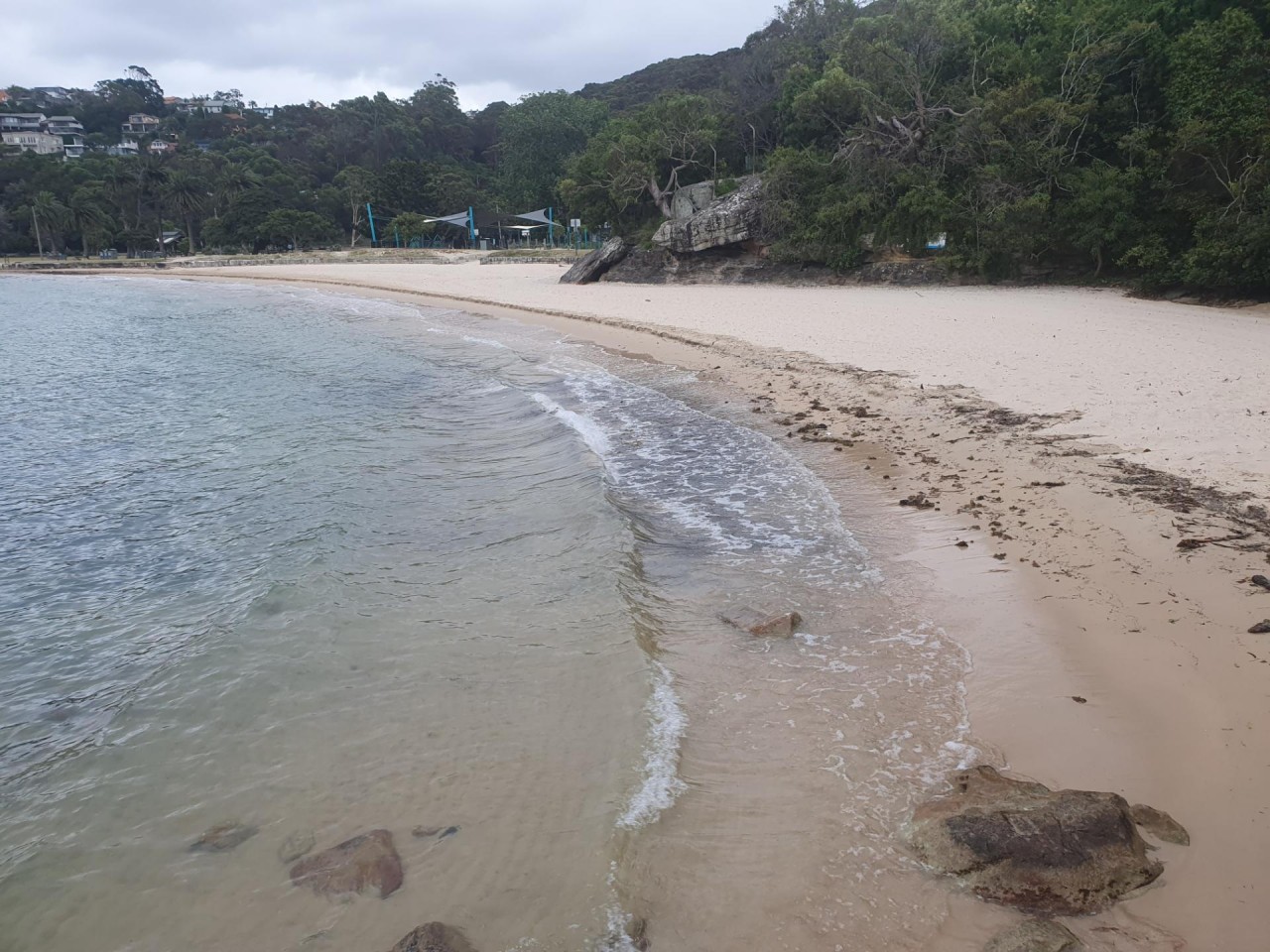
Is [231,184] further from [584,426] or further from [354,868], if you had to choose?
[354,868]

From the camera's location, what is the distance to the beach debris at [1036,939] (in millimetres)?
2508

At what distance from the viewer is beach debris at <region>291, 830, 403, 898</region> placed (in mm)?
3129

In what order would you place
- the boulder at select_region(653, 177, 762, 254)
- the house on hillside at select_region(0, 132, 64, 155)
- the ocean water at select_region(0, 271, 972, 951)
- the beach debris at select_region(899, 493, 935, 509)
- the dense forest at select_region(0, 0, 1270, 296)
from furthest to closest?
1. the house on hillside at select_region(0, 132, 64, 155)
2. the boulder at select_region(653, 177, 762, 254)
3. the dense forest at select_region(0, 0, 1270, 296)
4. the beach debris at select_region(899, 493, 935, 509)
5. the ocean water at select_region(0, 271, 972, 951)

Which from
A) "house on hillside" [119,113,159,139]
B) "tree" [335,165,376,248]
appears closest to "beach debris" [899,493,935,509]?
"tree" [335,165,376,248]

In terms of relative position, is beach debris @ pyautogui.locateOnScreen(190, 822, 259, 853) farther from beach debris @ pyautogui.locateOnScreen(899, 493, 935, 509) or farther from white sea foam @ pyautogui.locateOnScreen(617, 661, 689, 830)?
beach debris @ pyautogui.locateOnScreen(899, 493, 935, 509)

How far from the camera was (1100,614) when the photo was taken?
466cm

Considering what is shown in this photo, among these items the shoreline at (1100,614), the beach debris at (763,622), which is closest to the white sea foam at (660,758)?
the beach debris at (763,622)

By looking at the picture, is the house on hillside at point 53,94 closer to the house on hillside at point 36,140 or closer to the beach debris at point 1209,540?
the house on hillside at point 36,140

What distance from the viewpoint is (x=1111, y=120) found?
21281 mm

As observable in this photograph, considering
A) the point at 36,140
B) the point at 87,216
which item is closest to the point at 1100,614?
the point at 87,216

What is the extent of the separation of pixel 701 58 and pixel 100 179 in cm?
7248

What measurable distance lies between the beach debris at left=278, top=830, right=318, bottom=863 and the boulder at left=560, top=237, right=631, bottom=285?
30.1 m

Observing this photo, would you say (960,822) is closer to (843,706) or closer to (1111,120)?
(843,706)

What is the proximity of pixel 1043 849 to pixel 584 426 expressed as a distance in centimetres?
809
